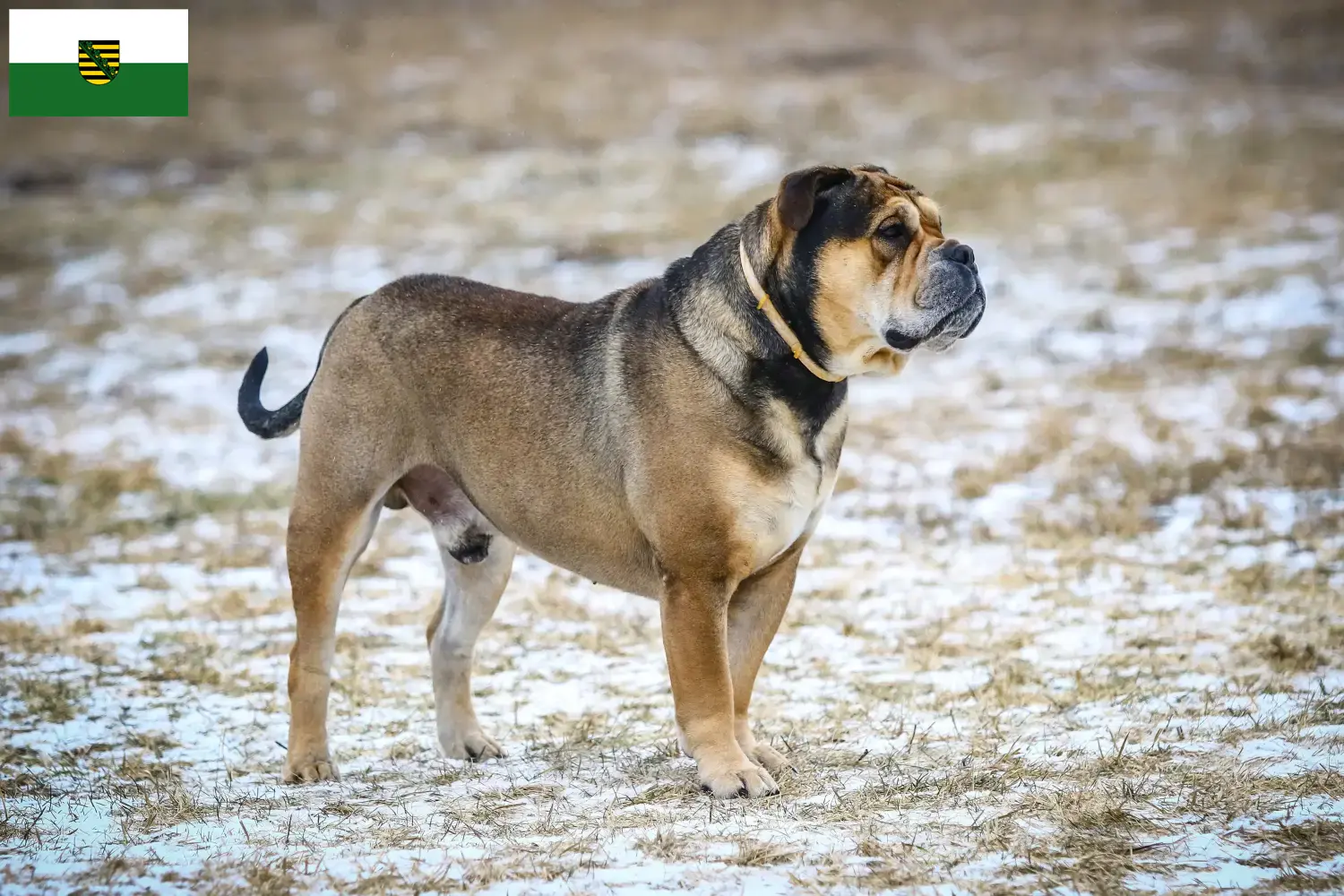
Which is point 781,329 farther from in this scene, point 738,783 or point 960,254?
point 738,783

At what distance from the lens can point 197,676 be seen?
7578mm

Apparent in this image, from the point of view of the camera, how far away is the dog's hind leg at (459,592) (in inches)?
247

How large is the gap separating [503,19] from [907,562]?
96.7 feet

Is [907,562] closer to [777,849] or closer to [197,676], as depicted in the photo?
[197,676]

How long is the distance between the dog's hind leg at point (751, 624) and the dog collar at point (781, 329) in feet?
2.63

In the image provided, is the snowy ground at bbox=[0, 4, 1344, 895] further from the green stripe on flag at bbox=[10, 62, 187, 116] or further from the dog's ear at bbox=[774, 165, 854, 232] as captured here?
the dog's ear at bbox=[774, 165, 854, 232]

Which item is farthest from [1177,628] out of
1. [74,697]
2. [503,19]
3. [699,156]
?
[503,19]

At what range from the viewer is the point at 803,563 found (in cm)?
975

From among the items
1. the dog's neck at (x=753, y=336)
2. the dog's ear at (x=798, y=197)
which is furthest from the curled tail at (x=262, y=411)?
the dog's ear at (x=798, y=197)

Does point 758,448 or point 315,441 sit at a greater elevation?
point 758,448

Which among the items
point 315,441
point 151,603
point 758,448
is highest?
point 758,448

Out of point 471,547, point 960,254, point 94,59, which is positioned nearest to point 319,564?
point 471,547

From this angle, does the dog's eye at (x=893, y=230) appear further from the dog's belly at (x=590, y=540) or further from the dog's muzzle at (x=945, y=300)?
the dog's belly at (x=590, y=540)

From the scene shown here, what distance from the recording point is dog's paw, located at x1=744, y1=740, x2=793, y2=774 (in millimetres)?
5684
